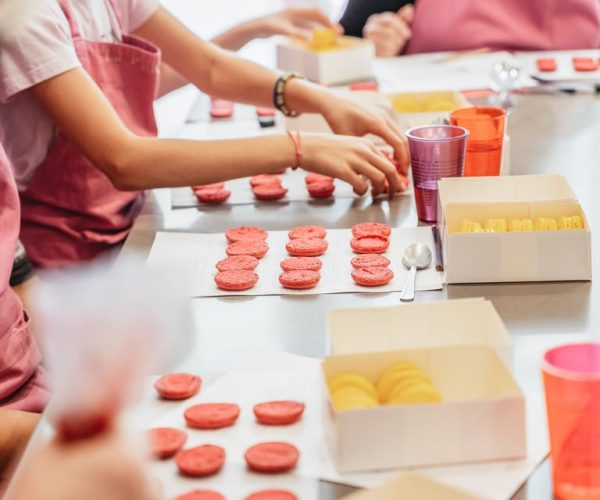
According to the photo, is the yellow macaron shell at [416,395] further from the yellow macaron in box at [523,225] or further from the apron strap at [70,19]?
the apron strap at [70,19]

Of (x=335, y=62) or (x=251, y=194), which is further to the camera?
(x=335, y=62)

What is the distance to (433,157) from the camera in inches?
54.6

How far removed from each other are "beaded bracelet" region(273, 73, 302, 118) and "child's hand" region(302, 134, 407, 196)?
1.32 feet

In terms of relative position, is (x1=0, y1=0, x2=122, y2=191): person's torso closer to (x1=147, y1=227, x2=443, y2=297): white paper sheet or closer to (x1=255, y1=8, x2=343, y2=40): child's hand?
(x1=147, y1=227, x2=443, y2=297): white paper sheet

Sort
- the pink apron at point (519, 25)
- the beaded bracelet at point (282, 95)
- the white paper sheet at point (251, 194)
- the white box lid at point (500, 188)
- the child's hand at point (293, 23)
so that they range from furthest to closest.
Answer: the pink apron at point (519, 25) → the child's hand at point (293, 23) → the beaded bracelet at point (282, 95) → the white paper sheet at point (251, 194) → the white box lid at point (500, 188)

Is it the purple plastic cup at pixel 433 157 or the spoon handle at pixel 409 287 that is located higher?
the purple plastic cup at pixel 433 157

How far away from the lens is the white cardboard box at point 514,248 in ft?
3.82

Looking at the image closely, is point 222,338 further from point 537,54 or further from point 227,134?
point 537,54

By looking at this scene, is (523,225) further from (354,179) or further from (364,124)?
(364,124)

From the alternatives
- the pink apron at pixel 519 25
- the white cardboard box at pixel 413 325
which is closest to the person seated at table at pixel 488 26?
the pink apron at pixel 519 25

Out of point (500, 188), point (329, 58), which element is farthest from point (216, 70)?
point (500, 188)

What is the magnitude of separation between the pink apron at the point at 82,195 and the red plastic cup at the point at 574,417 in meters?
1.12

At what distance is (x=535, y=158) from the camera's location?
1.72 m

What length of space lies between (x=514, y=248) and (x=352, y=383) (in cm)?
44
